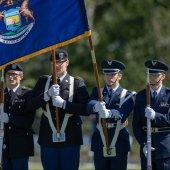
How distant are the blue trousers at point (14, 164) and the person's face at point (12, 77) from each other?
1.03 meters

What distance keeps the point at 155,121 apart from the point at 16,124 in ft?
6.45

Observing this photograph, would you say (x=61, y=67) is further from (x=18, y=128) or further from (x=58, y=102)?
(x=18, y=128)

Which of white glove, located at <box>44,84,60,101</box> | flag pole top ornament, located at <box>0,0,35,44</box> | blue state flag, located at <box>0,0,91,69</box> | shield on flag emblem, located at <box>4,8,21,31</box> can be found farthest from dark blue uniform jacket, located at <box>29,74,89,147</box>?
shield on flag emblem, located at <box>4,8,21,31</box>

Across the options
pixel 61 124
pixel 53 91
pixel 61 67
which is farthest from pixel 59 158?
pixel 61 67

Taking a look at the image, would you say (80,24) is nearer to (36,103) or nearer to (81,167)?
(36,103)

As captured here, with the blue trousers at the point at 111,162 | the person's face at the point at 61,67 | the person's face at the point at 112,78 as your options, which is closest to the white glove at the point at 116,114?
the person's face at the point at 112,78

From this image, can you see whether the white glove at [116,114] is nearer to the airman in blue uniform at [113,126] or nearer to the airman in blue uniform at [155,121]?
the airman in blue uniform at [113,126]

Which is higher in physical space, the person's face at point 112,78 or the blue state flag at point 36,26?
the blue state flag at point 36,26

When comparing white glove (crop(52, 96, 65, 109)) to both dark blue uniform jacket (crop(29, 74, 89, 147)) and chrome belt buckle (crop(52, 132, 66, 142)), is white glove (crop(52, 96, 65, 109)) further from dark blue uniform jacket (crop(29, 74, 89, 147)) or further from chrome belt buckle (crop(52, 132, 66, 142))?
chrome belt buckle (crop(52, 132, 66, 142))

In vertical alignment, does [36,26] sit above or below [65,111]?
above

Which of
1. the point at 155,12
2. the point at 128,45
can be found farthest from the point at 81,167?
the point at 128,45

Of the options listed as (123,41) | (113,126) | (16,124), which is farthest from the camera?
(123,41)

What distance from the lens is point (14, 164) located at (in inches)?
502

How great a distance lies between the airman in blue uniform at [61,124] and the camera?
1259 centimetres
